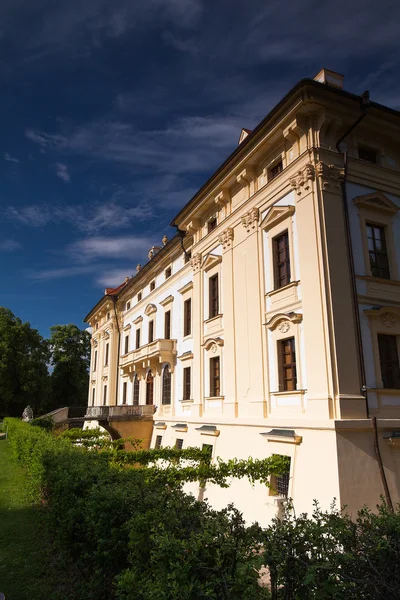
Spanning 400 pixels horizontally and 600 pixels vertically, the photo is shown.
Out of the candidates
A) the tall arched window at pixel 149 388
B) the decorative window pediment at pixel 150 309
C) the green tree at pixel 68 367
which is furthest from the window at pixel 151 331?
the green tree at pixel 68 367

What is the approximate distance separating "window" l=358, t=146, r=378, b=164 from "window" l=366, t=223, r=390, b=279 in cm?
231

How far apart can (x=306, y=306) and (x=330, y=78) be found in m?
7.69

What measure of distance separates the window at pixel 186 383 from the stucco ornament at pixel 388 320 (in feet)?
34.2

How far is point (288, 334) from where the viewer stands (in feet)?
39.6

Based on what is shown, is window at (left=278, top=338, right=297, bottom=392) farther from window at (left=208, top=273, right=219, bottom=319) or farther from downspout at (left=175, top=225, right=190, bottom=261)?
downspout at (left=175, top=225, right=190, bottom=261)

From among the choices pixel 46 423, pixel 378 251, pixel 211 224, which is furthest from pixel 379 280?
pixel 46 423

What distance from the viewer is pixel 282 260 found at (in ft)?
43.2

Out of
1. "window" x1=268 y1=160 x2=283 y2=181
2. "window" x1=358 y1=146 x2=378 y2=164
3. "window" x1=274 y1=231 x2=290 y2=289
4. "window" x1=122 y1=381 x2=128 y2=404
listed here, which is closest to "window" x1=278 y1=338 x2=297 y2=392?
"window" x1=274 y1=231 x2=290 y2=289

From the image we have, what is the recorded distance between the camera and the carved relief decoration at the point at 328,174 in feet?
38.5

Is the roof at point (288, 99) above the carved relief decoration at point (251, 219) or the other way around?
above

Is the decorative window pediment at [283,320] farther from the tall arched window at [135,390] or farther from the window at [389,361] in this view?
the tall arched window at [135,390]

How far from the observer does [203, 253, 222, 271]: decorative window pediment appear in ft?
55.7

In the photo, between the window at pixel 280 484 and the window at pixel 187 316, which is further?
the window at pixel 187 316

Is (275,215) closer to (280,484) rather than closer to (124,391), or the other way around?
(280,484)
